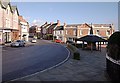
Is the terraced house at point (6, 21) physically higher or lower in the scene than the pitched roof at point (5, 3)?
lower

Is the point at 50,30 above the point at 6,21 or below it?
below

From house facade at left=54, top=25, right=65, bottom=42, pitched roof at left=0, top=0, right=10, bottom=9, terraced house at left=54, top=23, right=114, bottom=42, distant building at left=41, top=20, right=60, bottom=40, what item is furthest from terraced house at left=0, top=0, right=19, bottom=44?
distant building at left=41, top=20, right=60, bottom=40

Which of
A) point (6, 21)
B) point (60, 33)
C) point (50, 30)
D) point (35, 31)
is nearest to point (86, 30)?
point (60, 33)

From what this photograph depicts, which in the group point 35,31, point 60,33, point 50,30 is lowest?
point 60,33

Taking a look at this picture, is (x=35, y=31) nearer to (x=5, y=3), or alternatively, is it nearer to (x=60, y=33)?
(x=60, y=33)

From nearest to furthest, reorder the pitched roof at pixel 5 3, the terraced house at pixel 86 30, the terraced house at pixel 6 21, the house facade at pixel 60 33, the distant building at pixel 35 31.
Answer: the terraced house at pixel 6 21
the pitched roof at pixel 5 3
the terraced house at pixel 86 30
the house facade at pixel 60 33
the distant building at pixel 35 31

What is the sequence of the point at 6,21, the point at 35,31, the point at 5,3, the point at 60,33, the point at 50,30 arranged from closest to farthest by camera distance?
the point at 6,21, the point at 5,3, the point at 60,33, the point at 50,30, the point at 35,31

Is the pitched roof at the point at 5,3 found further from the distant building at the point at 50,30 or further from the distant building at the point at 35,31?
the distant building at the point at 35,31

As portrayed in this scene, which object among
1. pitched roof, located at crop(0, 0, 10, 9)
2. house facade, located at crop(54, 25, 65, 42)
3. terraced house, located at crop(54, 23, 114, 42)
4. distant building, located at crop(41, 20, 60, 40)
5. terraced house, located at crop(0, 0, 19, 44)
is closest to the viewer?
terraced house, located at crop(0, 0, 19, 44)

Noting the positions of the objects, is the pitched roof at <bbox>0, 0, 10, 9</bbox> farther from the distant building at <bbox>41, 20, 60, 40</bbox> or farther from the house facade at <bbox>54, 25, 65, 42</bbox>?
the distant building at <bbox>41, 20, 60, 40</bbox>

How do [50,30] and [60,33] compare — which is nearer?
[60,33]

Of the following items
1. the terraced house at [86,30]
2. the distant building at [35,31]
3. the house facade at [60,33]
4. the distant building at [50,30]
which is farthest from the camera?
the distant building at [35,31]

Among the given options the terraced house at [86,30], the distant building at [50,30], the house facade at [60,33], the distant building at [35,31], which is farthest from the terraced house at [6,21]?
the distant building at [35,31]

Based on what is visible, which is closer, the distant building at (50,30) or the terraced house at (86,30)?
the terraced house at (86,30)
